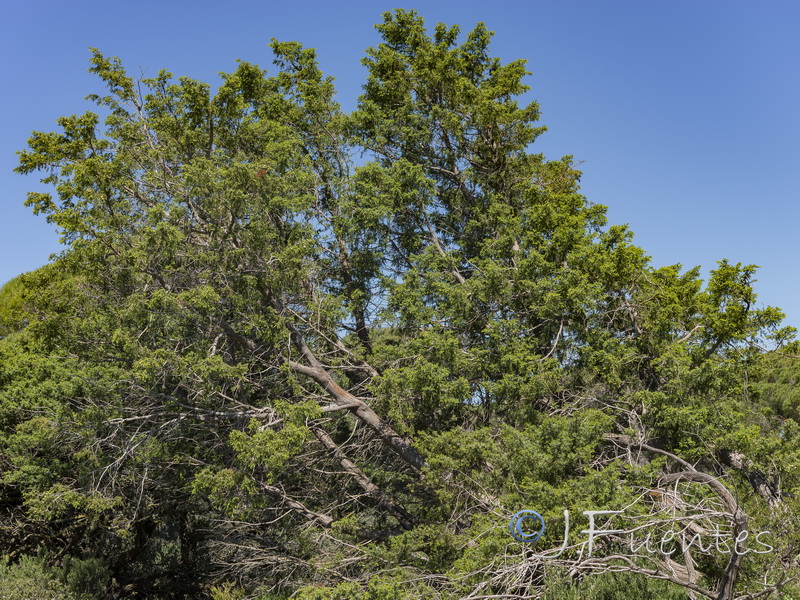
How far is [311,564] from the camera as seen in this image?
1159cm

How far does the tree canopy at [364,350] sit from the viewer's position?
1036 cm

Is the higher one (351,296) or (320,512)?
(351,296)

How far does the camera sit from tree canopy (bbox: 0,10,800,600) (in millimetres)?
10359

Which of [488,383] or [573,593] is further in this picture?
[488,383]

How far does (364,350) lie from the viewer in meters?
13.3

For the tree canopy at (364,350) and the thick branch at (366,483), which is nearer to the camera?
the tree canopy at (364,350)

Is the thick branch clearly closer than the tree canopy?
No

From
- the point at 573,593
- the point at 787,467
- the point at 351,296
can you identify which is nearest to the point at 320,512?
the point at 351,296

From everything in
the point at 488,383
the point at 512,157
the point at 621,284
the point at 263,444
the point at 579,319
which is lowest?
the point at 263,444

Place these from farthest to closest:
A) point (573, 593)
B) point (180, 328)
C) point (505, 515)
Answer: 1. point (180, 328)
2. point (505, 515)
3. point (573, 593)

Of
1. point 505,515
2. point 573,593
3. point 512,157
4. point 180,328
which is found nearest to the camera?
point 573,593

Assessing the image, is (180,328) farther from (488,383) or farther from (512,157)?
(512,157)

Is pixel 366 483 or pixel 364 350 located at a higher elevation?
pixel 364 350

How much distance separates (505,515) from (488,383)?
3.09m
